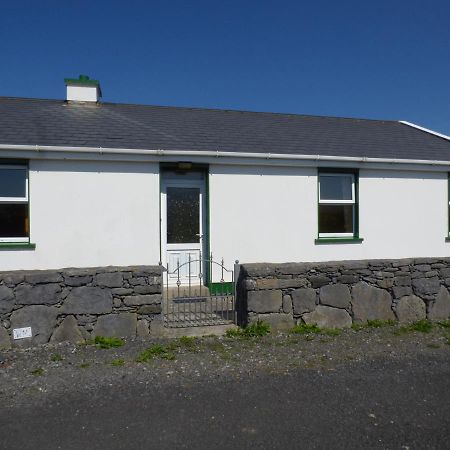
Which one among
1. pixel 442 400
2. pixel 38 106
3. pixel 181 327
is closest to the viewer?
pixel 442 400

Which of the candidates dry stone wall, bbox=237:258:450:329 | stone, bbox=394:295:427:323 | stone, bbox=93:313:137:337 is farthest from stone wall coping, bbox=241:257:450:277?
stone, bbox=93:313:137:337

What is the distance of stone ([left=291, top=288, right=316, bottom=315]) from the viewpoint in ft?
21.4

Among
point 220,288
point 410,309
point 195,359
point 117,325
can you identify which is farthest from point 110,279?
point 410,309

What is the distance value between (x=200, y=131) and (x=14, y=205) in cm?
473

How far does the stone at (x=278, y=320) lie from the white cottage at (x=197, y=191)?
10.9ft

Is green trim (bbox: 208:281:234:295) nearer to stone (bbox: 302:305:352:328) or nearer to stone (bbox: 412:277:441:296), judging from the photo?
stone (bbox: 302:305:352:328)

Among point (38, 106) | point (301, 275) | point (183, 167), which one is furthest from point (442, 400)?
point (38, 106)

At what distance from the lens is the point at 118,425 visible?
3561 mm

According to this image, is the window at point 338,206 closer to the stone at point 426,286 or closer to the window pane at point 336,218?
the window pane at point 336,218

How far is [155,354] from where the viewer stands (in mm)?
5379

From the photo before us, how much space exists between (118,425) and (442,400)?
3.04 meters

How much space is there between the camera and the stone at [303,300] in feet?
21.4

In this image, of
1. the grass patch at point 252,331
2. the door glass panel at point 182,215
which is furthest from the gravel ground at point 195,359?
the door glass panel at point 182,215

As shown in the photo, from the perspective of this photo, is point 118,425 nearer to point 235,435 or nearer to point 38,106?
point 235,435
